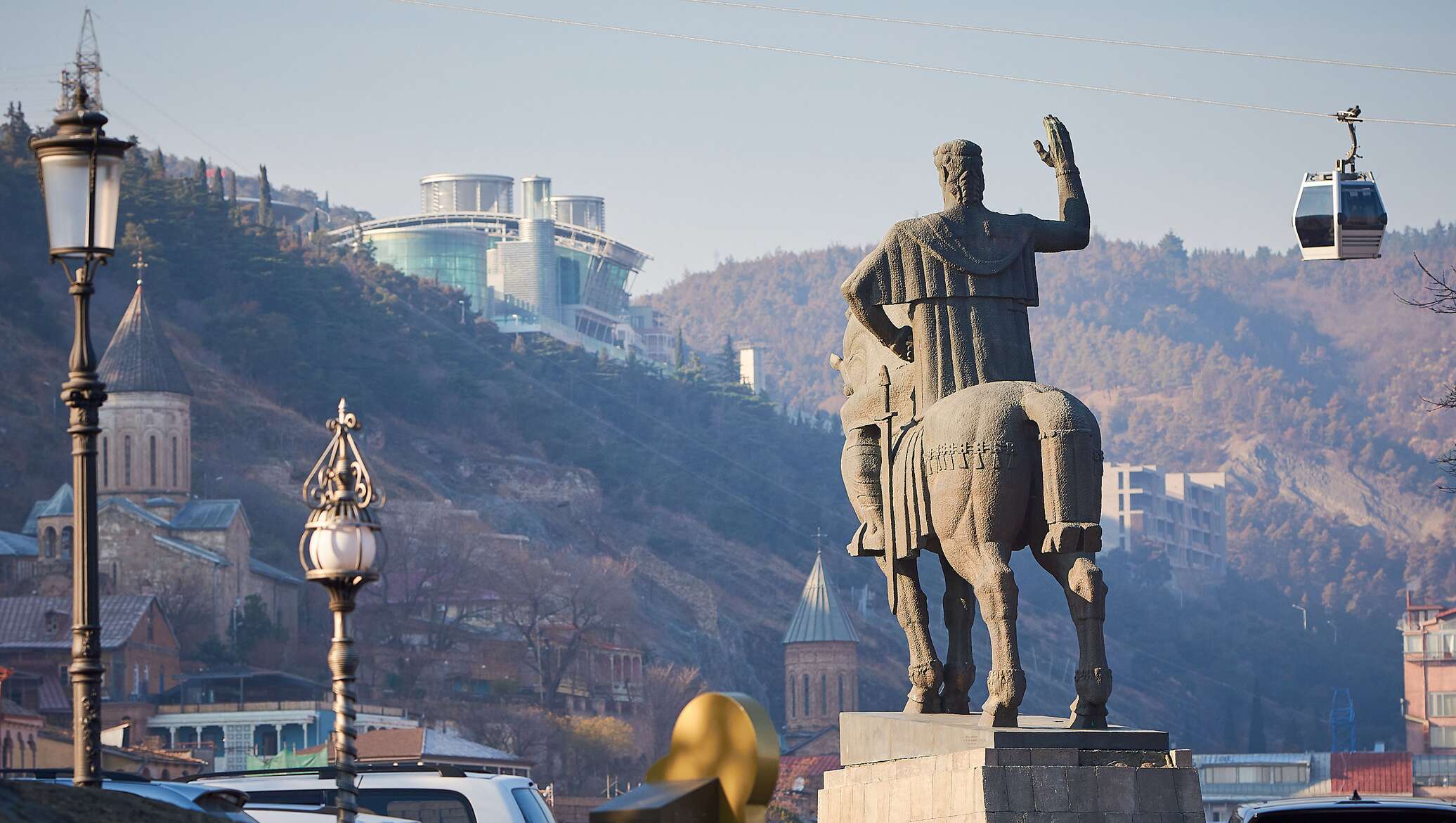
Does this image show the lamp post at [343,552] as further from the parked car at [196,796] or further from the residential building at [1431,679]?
the residential building at [1431,679]

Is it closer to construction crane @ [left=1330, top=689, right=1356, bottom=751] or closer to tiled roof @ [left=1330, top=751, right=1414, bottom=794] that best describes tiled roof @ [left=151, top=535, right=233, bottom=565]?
tiled roof @ [left=1330, top=751, right=1414, bottom=794]

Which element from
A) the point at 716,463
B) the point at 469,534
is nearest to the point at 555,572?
the point at 469,534

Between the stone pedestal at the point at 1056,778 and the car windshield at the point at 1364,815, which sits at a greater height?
the stone pedestal at the point at 1056,778

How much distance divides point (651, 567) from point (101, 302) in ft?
112

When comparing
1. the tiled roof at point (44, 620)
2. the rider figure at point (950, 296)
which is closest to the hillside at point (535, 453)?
the tiled roof at point (44, 620)

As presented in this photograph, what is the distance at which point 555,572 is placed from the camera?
12175cm

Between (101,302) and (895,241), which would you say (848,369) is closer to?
(895,241)

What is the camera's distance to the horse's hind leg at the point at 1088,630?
10.3m

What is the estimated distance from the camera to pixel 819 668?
13000 centimetres

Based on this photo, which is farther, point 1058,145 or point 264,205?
point 264,205

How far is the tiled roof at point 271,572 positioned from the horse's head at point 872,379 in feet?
331

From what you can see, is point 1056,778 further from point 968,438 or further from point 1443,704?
point 1443,704

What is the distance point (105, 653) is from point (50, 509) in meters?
18.3

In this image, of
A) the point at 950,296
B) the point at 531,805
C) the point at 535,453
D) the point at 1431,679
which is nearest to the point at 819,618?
the point at 535,453
